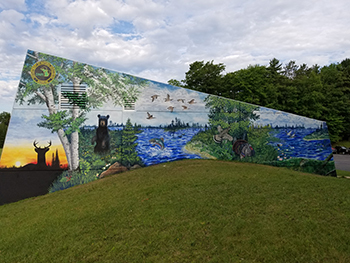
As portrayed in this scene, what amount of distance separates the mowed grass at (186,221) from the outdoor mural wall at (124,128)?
155cm

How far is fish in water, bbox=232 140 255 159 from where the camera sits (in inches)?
459

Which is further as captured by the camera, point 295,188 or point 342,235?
point 295,188

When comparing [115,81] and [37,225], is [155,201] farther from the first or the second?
[115,81]

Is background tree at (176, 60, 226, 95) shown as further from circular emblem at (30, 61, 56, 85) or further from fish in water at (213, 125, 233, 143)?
circular emblem at (30, 61, 56, 85)

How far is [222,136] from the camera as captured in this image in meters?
11.8

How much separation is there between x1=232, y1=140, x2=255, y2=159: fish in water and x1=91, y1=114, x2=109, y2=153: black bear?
5819 mm

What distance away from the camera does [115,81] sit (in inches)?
425

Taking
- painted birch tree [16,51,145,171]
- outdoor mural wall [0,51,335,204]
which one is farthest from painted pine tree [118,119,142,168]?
painted birch tree [16,51,145,171]

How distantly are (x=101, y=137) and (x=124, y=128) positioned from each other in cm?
102

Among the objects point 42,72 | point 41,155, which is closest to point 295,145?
point 41,155

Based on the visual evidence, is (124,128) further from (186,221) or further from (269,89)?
(269,89)

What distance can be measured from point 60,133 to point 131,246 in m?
6.46

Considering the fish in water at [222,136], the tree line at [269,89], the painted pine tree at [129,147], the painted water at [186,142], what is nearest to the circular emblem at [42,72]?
the painted pine tree at [129,147]

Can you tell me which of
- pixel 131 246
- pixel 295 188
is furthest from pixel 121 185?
pixel 295 188
